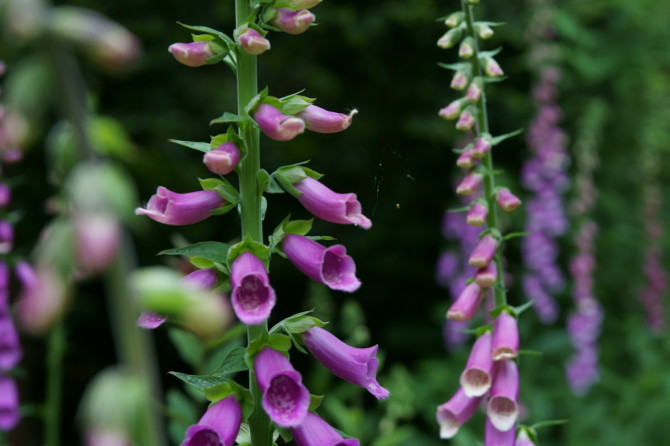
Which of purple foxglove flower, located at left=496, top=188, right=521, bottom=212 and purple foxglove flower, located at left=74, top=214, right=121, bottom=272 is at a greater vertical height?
purple foxglove flower, located at left=74, top=214, right=121, bottom=272

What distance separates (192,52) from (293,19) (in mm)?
156

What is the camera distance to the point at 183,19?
5.17 meters

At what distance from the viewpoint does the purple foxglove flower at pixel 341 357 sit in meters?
1.24

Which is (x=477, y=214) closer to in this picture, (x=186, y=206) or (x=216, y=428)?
(x=186, y=206)

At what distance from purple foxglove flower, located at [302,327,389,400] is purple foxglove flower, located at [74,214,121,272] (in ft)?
2.53

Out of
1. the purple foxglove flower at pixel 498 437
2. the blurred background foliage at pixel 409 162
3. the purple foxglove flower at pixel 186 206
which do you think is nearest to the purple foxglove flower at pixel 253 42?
the purple foxglove flower at pixel 186 206

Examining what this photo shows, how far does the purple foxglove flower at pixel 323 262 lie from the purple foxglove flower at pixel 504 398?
52cm

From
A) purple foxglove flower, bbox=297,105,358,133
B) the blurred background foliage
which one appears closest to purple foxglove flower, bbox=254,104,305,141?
purple foxglove flower, bbox=297,105,358,133

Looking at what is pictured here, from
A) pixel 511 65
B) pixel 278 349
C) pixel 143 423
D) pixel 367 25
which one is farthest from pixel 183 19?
pixel 143 423

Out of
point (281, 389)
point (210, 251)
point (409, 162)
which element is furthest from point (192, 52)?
point (409, 162)

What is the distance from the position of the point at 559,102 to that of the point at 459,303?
5.10 meters

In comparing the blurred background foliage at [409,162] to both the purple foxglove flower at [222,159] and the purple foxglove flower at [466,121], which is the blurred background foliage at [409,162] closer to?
the purple foxglove flower at [466,121]

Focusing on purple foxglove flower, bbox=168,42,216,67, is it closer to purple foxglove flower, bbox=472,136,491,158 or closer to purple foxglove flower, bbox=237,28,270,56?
purple foxglove flower, bbox=237,28,270,56

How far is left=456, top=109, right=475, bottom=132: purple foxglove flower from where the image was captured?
5.59 feet
